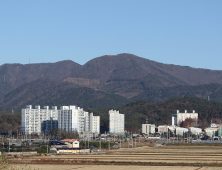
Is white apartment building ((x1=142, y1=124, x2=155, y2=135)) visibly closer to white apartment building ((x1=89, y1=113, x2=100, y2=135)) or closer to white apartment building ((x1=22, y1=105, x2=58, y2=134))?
white apartment building ((x1=89, y1=113, x2=100, y2=135))

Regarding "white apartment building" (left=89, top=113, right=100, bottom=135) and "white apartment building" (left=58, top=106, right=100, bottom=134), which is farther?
"white apartment building" (left=89, top=113, right=100, bottom=135)

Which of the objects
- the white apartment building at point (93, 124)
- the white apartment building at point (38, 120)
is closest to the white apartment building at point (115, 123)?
the white apartment building at point (93, 124)

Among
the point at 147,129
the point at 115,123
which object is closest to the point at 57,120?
the point at 115,123

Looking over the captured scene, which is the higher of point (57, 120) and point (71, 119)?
point (71, 119)

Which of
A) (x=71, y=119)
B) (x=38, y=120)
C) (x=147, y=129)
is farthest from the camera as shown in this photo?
(x=147, y=129)

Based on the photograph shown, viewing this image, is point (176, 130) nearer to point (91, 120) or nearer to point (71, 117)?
point (91, 120)

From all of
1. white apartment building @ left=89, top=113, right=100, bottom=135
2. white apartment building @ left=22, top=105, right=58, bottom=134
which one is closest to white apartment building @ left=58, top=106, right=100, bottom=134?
white apartment building @ left=89, top=113, right=100, bottom=135

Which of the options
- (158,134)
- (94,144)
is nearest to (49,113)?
(158,134)

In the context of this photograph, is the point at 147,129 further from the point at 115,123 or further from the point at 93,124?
the point at 93,124

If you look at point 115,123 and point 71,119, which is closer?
point 71,119
